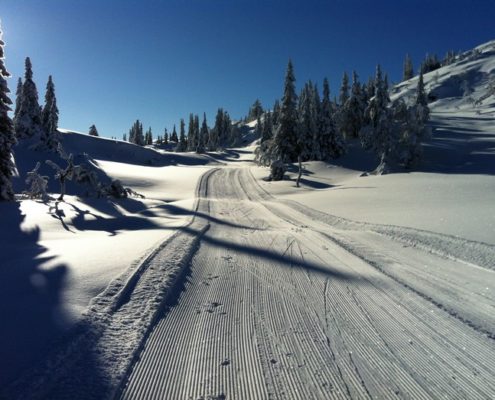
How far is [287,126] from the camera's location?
39031 mm

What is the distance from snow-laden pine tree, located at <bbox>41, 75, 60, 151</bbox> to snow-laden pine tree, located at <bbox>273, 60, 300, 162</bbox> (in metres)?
26.5

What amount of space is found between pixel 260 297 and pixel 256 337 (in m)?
1.19

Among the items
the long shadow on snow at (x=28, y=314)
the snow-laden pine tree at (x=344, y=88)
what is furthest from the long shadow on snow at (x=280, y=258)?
the snow-laden pine tree at (x=344, y=88)

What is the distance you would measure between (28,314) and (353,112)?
54.3 metres

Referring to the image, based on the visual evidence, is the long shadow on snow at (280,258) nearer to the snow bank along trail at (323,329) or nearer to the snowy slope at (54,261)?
the snow bank along trail at (323,329)

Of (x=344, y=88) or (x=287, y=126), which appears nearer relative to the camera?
(x=287, y=126)

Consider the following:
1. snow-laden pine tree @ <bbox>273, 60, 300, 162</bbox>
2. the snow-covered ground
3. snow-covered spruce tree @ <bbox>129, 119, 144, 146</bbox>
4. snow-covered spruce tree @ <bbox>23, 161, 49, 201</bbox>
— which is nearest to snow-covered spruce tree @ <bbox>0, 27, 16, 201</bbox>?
snow-covered spruce tree @ <bbox>23, 161, 49, 201</bbox>

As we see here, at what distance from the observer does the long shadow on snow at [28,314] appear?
293 centimetres

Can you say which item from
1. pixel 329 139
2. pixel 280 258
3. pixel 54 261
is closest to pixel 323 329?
pixel 280 258

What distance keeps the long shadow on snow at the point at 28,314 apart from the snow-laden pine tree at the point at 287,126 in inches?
1357

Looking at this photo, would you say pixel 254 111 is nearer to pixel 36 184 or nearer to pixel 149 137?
pixel 149 137

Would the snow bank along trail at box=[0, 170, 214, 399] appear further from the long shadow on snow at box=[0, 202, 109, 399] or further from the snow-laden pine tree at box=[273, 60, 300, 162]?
the snow-laden pine tree at box=[273, 60, 300, 162]

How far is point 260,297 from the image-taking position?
5.04 metres

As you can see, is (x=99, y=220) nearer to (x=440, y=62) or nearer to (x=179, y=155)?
(x=179, y=155)
